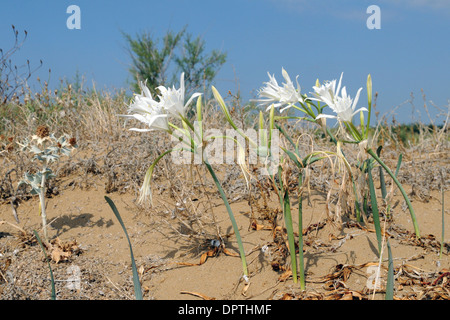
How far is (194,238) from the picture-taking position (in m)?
2.83

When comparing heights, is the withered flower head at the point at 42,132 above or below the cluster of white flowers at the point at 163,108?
below

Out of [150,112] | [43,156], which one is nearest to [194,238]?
[150,112]

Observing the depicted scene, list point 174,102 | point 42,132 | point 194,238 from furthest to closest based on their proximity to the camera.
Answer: point 42,132, point 194,238, point 174,102

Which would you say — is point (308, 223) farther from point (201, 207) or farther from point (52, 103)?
point (52, 103)

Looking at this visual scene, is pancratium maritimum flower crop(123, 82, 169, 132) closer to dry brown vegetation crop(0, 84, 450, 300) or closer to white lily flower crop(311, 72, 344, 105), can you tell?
dry brown vegetation crop(0, 84, 450, 300)

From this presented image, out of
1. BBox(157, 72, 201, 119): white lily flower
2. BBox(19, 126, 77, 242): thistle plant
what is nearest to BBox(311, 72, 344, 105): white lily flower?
BBox(157, 72, 201, 119): white lily flower

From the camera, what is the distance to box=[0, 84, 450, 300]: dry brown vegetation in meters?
2.32

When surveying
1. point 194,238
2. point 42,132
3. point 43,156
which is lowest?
point 194,238

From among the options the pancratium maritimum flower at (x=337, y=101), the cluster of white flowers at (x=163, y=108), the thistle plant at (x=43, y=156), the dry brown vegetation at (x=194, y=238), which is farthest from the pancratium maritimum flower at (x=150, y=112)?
the thistle plant at (x=43, y=156)

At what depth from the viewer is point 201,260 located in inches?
103

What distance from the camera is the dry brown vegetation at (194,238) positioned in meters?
2.32

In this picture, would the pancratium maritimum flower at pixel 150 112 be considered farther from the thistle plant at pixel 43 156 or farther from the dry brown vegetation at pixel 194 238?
the thistle plant at pixel 43 156

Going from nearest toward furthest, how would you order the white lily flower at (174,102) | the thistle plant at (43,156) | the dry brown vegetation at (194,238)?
the white lily flower at (174,102) → the dry brown vegetation at (194,238) → the thistle plant at (43,156)

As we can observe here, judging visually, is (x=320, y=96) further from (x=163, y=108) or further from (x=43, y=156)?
(x=43, y=156)
